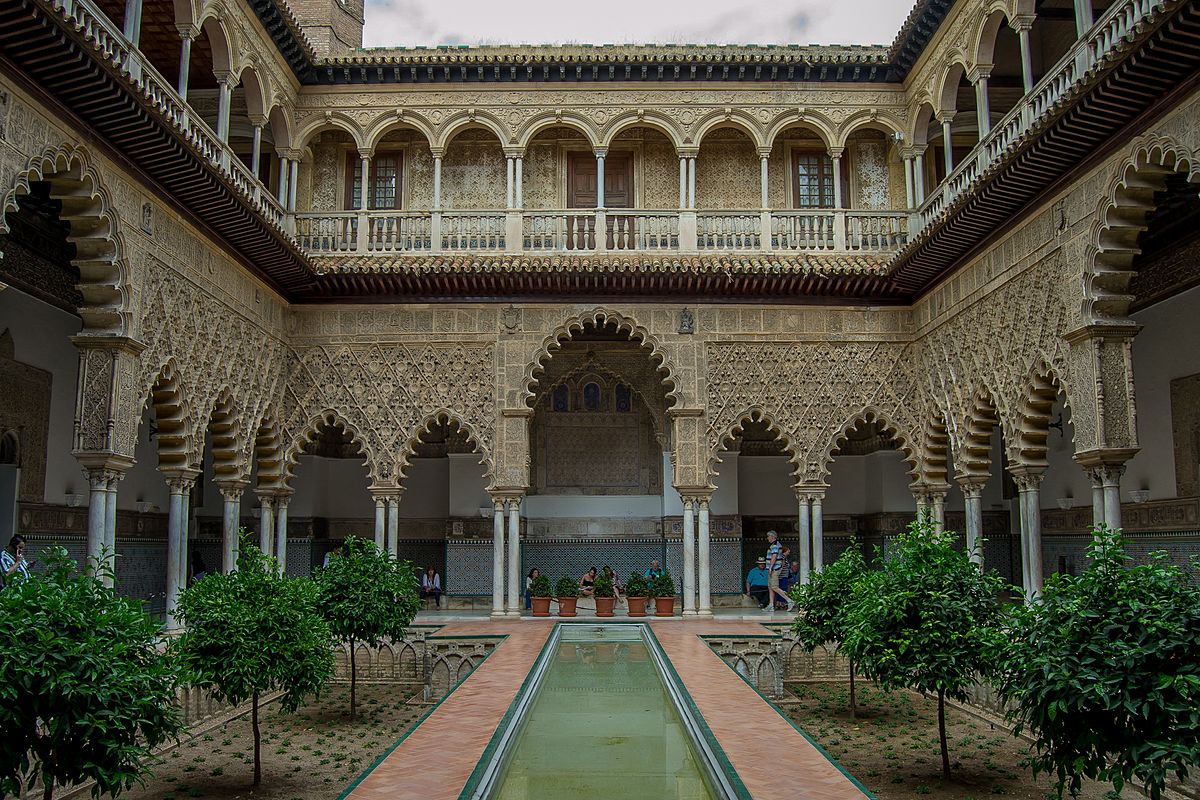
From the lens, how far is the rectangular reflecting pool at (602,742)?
5332 millimetres

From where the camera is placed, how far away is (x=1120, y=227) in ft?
29.8

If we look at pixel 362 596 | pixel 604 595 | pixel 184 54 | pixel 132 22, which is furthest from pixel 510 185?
pixel 362 596

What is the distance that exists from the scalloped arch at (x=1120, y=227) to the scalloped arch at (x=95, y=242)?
9.08 m

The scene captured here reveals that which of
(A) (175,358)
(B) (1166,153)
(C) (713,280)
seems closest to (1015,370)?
(B) (1166,153)

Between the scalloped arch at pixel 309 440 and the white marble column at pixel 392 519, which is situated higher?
the scalloped arch at pixel 309 440

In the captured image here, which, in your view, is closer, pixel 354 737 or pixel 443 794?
pixel 443 794

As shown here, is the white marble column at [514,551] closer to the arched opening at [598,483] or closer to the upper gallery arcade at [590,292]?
the upper gallery arcade at [590,292]

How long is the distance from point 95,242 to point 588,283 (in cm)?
673

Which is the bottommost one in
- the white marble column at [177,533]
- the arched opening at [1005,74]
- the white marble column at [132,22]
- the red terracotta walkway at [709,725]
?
the red terracotta walkway at [709,725]

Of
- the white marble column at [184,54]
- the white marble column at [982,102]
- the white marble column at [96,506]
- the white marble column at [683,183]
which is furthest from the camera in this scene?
the white marble column at [683,183]

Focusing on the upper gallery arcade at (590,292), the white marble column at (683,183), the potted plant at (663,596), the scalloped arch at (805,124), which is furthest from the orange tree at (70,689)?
the scalloped arch at (805,124)

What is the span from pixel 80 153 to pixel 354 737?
5670 mm

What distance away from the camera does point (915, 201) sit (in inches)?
587

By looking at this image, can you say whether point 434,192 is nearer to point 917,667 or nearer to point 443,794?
point 917,667
